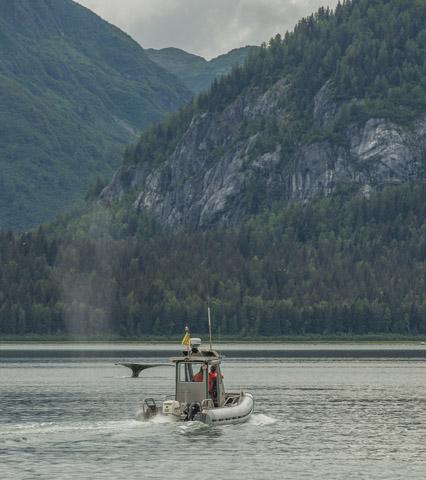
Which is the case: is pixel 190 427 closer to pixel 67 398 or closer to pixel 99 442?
pixel 99 442

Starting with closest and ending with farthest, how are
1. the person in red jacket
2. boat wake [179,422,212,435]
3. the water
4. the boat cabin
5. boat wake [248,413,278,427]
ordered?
the water
boat wake [179,422,212,435]
the boat cabin
the person in red jacket
boat wake [248,413,278,427]

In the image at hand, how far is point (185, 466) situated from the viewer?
97.8 m

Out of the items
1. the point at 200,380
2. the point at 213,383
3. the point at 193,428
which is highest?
the point at 200,380

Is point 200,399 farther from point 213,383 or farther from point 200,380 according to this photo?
point 213,383

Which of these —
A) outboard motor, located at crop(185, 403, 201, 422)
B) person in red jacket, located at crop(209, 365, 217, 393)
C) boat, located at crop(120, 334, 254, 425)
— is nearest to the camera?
boat, located at crop(120, 334, 254, 425)

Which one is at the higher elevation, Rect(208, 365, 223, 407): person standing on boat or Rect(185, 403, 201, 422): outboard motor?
Rect(208, 365, 223, 407): person standing on boat

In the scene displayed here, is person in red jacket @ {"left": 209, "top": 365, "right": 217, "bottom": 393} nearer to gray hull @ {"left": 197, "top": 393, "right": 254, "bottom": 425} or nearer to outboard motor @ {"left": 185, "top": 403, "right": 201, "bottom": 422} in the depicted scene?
gray hull @ {"left": 197, "top": 393, "right": 254, "bottom": 425}

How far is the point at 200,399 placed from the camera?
12088 cm

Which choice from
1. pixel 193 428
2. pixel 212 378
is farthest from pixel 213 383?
pixel 193 428

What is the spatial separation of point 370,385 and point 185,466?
9191 centimetres

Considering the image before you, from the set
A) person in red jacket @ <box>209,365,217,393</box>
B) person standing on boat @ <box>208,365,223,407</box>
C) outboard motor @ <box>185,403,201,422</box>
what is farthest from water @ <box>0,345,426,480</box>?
person in red jacket @ <box>209,365,217,393</box>

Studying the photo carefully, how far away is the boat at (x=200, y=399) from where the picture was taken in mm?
117625

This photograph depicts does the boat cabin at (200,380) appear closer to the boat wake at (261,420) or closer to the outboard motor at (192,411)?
the outboard motor at (192,411)

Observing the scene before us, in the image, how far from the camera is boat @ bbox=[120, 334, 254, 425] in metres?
118
